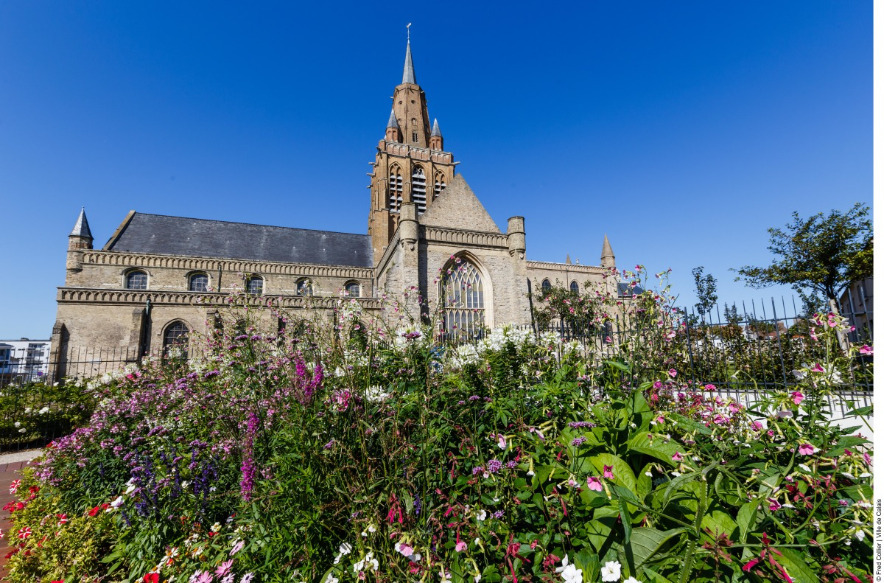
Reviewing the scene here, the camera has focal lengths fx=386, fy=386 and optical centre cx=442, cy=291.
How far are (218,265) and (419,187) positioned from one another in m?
16.8

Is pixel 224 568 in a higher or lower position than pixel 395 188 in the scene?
lower

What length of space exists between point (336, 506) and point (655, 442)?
5.71 feet

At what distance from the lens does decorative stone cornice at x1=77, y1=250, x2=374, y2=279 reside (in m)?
22.9

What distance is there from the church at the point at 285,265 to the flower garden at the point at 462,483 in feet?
37.0

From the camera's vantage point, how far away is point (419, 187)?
33375 mm

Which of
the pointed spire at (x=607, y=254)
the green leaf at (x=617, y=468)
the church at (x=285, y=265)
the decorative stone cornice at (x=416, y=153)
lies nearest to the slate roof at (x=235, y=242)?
the church at (x=285, y=265)

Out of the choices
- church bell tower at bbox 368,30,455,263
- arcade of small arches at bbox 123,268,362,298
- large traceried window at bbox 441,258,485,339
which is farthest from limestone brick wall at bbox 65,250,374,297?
large traceried window at bbox 441,258,485,339

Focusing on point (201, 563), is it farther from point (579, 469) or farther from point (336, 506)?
point (579, 469)

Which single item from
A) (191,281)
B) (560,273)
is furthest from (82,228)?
(560,273)

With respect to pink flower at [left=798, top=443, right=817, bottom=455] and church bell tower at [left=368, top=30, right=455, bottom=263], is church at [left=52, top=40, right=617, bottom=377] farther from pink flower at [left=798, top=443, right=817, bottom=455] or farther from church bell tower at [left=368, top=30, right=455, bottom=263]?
pink flower at [left=798, top=443, right=817, bottom=455]

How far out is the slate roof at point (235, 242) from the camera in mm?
25141

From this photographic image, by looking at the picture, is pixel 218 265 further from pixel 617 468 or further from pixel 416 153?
pixel 617 468

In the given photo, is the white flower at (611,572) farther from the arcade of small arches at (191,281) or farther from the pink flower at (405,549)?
the arcade of small arches at (191,281)

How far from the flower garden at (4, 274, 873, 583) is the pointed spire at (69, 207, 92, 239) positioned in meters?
27.5
